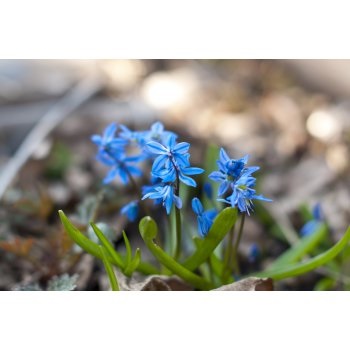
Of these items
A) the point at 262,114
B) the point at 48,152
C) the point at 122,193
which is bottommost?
the point at 122,193

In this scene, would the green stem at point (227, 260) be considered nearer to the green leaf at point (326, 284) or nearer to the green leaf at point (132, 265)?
the green leaf at point (132, 265)

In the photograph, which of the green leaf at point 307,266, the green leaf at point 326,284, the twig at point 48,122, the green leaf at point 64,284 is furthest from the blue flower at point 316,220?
the twig at point 48,122

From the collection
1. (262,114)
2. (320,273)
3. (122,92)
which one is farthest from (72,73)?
(320,273)

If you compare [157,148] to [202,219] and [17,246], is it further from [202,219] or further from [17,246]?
[17,246]

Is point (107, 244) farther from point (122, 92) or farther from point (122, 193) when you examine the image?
point (122, 92)

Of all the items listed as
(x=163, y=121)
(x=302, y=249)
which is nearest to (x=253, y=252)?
(x=302, y=249)
